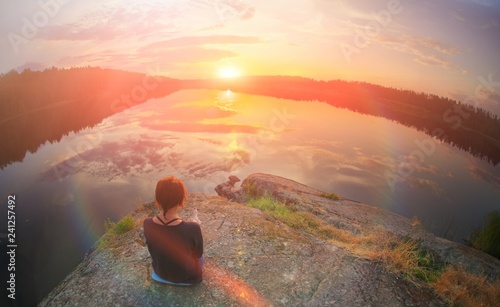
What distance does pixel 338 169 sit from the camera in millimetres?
28281

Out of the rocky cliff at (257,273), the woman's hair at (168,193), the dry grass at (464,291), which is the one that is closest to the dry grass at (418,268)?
the dry grass at (464,291)

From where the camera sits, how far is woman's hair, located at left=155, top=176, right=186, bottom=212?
495 centimetres

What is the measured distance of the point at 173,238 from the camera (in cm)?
522

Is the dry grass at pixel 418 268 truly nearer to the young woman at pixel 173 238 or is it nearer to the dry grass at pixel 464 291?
the dry grass at pixel 464 291

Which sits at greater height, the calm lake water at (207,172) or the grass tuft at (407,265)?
the grass tuft at (407,265)

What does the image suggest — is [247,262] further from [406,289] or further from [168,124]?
[168,124]

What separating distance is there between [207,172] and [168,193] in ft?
65.0

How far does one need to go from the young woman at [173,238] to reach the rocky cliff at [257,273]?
56 cm

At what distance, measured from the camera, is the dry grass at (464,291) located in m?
5.99

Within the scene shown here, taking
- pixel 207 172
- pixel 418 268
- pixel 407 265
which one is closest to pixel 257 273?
pixel 407 265

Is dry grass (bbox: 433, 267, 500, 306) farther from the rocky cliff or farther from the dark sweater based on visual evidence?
the dark sweater

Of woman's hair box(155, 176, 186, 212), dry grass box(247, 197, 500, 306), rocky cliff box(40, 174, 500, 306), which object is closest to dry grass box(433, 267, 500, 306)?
dry grass box(247, 197, 500, 306)

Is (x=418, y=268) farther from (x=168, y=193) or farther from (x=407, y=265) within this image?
(x=168, y=193)

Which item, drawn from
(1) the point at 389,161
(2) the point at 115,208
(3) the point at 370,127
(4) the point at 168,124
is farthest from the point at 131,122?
(3) the point at 370,127
